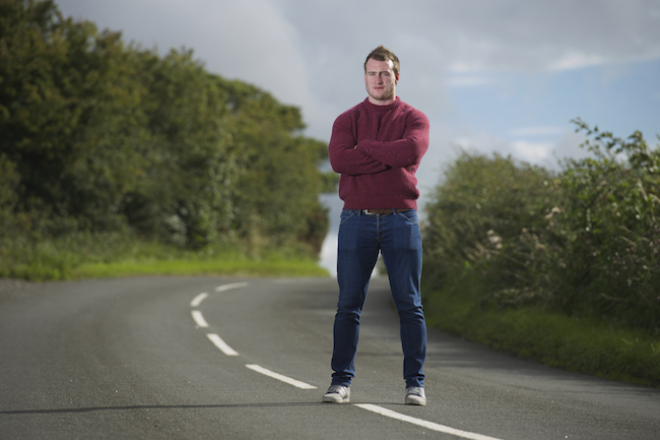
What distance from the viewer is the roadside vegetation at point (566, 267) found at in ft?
25.5

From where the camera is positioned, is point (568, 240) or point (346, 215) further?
point (568, 240)

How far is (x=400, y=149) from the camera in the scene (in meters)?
5.02

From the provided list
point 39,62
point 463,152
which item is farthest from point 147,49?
point 463,152

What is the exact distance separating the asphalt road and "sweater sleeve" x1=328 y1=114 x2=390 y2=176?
178 cm

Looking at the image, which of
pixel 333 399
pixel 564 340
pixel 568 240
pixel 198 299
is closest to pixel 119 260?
pixel 198 299

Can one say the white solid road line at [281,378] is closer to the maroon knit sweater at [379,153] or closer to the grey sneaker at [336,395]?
the grey sneaker at [336,395]

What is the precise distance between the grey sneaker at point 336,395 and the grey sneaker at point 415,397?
464mm

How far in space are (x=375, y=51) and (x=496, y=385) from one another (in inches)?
130

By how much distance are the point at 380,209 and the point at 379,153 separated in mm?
416

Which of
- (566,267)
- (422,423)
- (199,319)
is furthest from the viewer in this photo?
(199,319)

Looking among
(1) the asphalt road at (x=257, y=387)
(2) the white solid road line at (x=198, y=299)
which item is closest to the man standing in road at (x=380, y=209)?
(1) the asphalt road at (x=257, y=387)

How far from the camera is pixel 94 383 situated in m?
6.04

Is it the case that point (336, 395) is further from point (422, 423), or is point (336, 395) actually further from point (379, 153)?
point (379, 153)

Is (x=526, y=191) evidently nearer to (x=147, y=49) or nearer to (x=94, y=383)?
(x=94, y=383)
